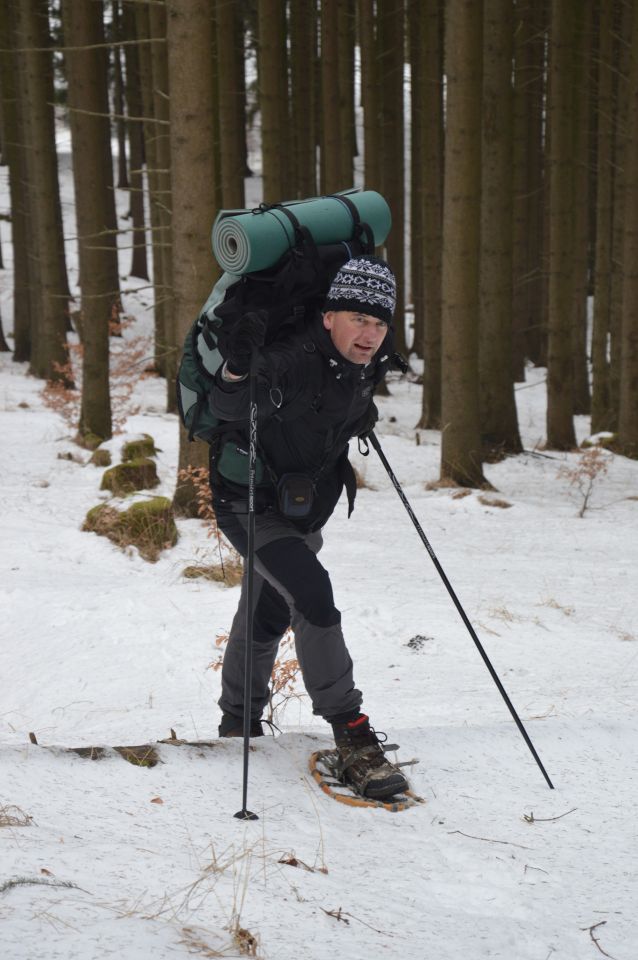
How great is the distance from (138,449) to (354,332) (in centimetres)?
776

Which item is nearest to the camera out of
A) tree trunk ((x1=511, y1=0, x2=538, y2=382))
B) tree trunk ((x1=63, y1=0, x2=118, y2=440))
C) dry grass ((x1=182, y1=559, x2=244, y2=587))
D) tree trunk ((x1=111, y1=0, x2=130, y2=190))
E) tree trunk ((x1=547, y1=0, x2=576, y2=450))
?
dry grass ((x1=182, y1=559, x2=244, y2=587))

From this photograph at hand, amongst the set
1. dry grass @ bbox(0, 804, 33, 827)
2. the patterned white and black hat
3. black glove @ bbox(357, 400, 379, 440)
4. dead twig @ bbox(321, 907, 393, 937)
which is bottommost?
dead twig @ bbox(321, 907, 393, 937)

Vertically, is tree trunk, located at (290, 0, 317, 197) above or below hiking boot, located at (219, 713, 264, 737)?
above

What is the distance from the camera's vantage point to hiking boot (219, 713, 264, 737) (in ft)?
13.4

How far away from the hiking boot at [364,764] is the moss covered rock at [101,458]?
791 cm

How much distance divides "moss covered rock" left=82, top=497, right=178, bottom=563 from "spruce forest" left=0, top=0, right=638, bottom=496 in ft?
2.62

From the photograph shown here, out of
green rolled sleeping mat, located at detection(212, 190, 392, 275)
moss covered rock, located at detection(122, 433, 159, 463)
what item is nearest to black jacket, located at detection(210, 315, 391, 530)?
green rolled sleeping mat, located at detection(212, 190, 392, 275)

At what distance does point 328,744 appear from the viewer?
4.04 metres

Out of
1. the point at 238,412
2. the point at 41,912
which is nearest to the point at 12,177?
the point at 238,412

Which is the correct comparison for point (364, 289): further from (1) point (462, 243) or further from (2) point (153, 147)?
(2) point (153, 147)

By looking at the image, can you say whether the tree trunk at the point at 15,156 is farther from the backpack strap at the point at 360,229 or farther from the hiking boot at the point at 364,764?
the hiking boot at the point at 364,764

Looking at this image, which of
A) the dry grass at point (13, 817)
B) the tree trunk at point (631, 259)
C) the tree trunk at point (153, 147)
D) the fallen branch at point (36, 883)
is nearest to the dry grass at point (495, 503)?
the tree trunk at point (631, 259)

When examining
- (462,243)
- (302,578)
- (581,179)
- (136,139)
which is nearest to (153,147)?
(581,179)

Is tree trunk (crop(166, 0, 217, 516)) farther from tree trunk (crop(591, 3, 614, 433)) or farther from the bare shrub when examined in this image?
tree trunk (crop(591, 3, 614, 433))
